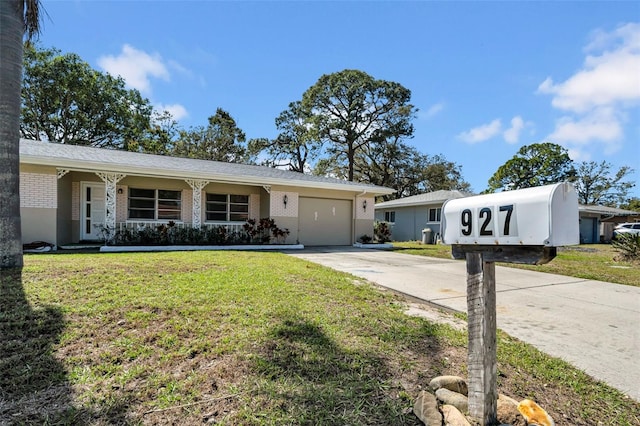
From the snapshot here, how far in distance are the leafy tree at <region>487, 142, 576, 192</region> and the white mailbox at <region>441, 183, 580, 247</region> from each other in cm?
4256

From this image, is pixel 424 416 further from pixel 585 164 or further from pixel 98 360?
pixel 585 164

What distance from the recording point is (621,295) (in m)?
6.12

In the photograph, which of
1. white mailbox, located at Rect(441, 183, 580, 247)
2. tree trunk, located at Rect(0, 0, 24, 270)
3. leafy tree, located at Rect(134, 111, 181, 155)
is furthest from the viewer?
leafy tree, located at Rect(134, 111, 181, 155)

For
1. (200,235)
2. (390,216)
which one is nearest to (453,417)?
(200,235)

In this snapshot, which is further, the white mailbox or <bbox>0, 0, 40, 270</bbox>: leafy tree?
<bbox>0, 0, 40, 270</bbox>: leafy tree

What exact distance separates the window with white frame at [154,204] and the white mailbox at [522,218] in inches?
537

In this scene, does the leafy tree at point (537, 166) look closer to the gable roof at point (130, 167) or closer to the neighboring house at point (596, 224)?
the neighboring house at point (596, 224)

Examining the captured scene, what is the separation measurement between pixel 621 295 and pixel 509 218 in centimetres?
657

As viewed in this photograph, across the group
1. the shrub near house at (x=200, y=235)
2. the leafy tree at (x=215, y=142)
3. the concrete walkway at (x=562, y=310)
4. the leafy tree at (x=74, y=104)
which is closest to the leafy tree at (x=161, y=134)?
the leafy tree at (x=215, y=142)

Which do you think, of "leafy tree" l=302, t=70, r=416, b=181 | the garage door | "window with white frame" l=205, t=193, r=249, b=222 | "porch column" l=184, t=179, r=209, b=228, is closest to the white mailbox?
"porch column" l=184, t=179, r=209, b=228

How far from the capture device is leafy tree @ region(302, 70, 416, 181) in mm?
30453

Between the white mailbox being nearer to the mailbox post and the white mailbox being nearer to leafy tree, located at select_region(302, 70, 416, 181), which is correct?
the mailbox post

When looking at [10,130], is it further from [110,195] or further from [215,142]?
[215,142]

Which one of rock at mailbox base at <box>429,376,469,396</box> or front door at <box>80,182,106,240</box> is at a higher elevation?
front door at <box>80,182,106,240</box>
